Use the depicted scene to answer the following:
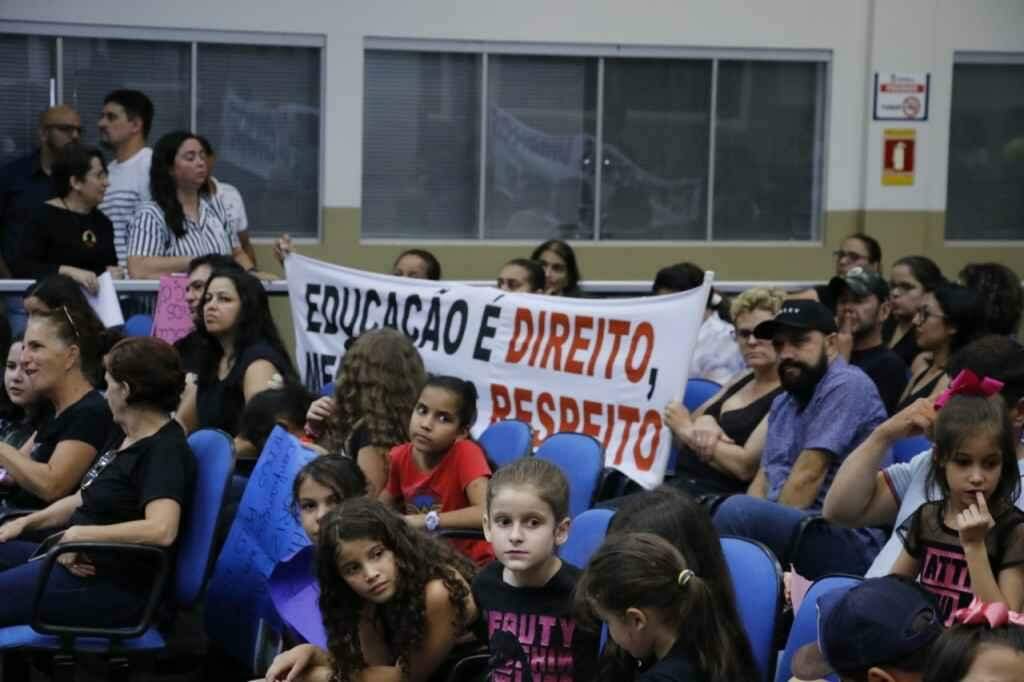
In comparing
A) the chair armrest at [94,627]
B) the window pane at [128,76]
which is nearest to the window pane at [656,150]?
the window pane at [128,76]

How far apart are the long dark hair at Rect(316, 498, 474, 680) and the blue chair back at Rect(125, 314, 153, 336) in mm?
4627

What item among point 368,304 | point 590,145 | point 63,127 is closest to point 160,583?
point 368,304

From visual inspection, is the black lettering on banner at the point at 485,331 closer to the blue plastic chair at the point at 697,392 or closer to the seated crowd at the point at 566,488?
the seated crowd at the point at 566,488

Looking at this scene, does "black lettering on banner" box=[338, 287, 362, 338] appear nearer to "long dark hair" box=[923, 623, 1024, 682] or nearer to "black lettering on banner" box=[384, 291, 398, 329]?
"black lettering on banner" box=[384, 291, 398, 329]

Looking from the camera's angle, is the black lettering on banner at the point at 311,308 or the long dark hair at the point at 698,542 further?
the black lettering on banner at the point at 311,308

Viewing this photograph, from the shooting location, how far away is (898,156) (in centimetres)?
1397

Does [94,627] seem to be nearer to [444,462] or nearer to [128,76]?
[444,462]

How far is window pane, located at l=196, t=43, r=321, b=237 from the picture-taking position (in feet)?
42.9

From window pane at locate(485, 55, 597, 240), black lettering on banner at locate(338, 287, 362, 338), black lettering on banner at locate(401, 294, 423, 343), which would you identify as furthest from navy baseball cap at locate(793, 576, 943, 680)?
window pane at locate(485, 55, 597, 240)

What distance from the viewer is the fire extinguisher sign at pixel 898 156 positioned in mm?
13938

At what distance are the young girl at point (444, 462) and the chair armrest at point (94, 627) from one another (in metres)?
0.87

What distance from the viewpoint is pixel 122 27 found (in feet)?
41.7

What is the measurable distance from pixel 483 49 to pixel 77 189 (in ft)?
12.8

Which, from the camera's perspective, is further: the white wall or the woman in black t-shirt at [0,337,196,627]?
the white wall
